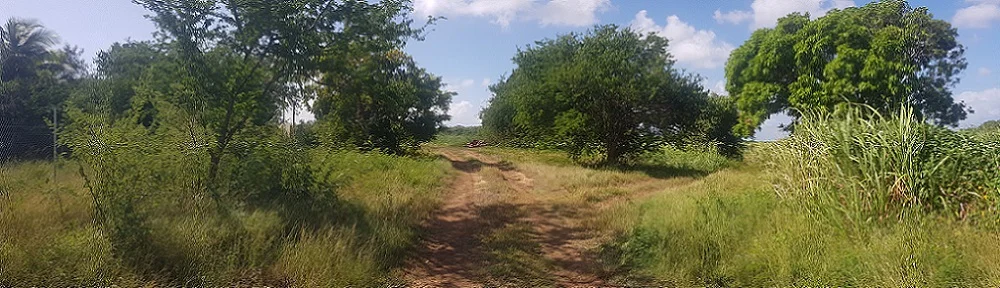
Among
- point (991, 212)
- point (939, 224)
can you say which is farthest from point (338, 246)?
point (991, 212)

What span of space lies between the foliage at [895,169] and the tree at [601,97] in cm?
867

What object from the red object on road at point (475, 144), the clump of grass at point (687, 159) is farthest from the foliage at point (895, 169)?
the red object on road at point (475, 144)

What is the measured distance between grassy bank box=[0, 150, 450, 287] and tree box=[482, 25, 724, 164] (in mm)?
8732

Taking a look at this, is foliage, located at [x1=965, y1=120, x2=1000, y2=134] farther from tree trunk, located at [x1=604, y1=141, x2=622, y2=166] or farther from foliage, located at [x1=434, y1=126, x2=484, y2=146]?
tree trunk, located at [x1=604, y1=141, x2=622, y2=166]

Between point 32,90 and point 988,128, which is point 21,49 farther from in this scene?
point 988,128

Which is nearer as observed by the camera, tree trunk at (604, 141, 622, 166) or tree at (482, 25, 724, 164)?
tree at (482, 25, 724, 164)

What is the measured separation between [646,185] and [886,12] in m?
6.78

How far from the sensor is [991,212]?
429cm

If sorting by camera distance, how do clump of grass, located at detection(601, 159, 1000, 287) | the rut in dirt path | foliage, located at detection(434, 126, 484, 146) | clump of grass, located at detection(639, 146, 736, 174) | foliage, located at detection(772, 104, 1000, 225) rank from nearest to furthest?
clump of grass, located at detection(601, 159, 1000, 287), foliage, located at detection(772, 104, 1000, 225), the rut in dirt path, foliage, located at detection(434, 126, 484, 146), clump of grass, located at detection(639, 146, 736, 174)

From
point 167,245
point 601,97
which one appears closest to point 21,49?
point 167,245

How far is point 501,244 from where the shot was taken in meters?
5.99

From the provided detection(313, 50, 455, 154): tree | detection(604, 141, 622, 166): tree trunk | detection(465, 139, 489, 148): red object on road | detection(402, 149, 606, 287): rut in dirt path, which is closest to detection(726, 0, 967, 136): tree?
detection(402, 149, 606, 287): rut in dirt path

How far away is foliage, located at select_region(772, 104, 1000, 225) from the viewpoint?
174 inches

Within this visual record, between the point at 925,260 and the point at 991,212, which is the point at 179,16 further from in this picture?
the point at 991,212
